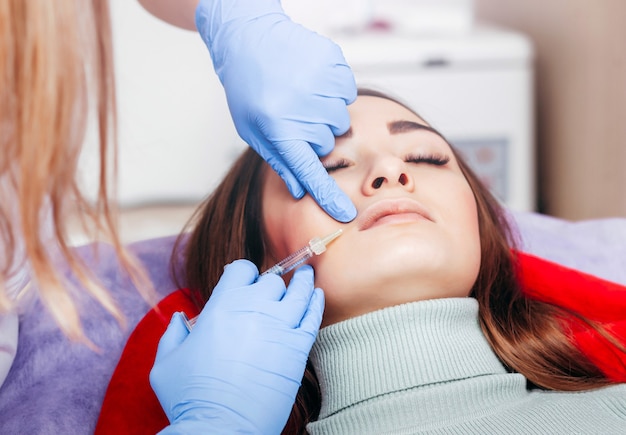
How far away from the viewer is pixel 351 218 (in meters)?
1.10

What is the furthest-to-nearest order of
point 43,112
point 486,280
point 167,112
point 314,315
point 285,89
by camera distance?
point 167,112 < point 486,280 < point 285,89 < point 314,315 < point 43,112

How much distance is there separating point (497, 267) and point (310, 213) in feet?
1.37

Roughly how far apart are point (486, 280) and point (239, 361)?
569 millimetres

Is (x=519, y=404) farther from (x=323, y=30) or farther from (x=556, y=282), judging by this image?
(x=323, y=30)

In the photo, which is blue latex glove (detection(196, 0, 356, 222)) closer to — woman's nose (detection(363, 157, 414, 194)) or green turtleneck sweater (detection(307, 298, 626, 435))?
woman's nose (detection(363, 157, 414, 194))

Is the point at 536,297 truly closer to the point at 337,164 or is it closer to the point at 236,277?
the point at 337,164

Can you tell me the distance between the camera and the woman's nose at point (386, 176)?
3.66ft

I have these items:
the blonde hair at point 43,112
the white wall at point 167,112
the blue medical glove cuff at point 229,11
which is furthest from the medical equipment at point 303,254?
the white wall at point 167,112

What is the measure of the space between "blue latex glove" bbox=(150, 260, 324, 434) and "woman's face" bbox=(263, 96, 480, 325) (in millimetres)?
91

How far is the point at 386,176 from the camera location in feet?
3.65

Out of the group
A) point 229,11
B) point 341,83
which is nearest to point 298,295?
point 341,83

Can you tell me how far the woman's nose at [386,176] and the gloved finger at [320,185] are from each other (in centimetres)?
4

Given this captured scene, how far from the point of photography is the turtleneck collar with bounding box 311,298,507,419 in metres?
1.05

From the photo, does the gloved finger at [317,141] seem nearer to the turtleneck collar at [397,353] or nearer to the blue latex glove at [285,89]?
the blue latex glove at [285,89]
